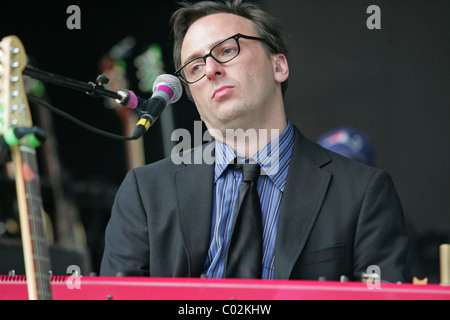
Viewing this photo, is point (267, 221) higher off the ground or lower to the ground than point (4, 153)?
lower

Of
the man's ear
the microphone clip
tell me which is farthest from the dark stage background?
the microphone clip

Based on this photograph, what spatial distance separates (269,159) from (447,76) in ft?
9.40

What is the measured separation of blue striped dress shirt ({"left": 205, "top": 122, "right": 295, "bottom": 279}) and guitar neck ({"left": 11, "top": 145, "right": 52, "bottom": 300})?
2.77ft

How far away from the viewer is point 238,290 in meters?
1.23

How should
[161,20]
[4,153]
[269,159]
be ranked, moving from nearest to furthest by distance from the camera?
1. [4,153]
2. [269,159]
3. [161,20]

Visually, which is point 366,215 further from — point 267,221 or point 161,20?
point 161,20

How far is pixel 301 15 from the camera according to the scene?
16.5ft

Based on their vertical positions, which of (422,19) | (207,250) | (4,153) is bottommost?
(207,250)

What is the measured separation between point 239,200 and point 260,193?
117mm

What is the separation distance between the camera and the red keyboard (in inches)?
47.4

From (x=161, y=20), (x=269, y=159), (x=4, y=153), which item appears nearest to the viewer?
(x=4, y=153)

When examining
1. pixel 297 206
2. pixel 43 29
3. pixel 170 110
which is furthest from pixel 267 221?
pixel 43 29

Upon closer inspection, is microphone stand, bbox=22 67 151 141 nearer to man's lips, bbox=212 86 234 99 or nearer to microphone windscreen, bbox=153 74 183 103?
microphone windscreen, bbox=153 74 183 103

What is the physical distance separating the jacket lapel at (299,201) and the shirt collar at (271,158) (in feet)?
0.12
